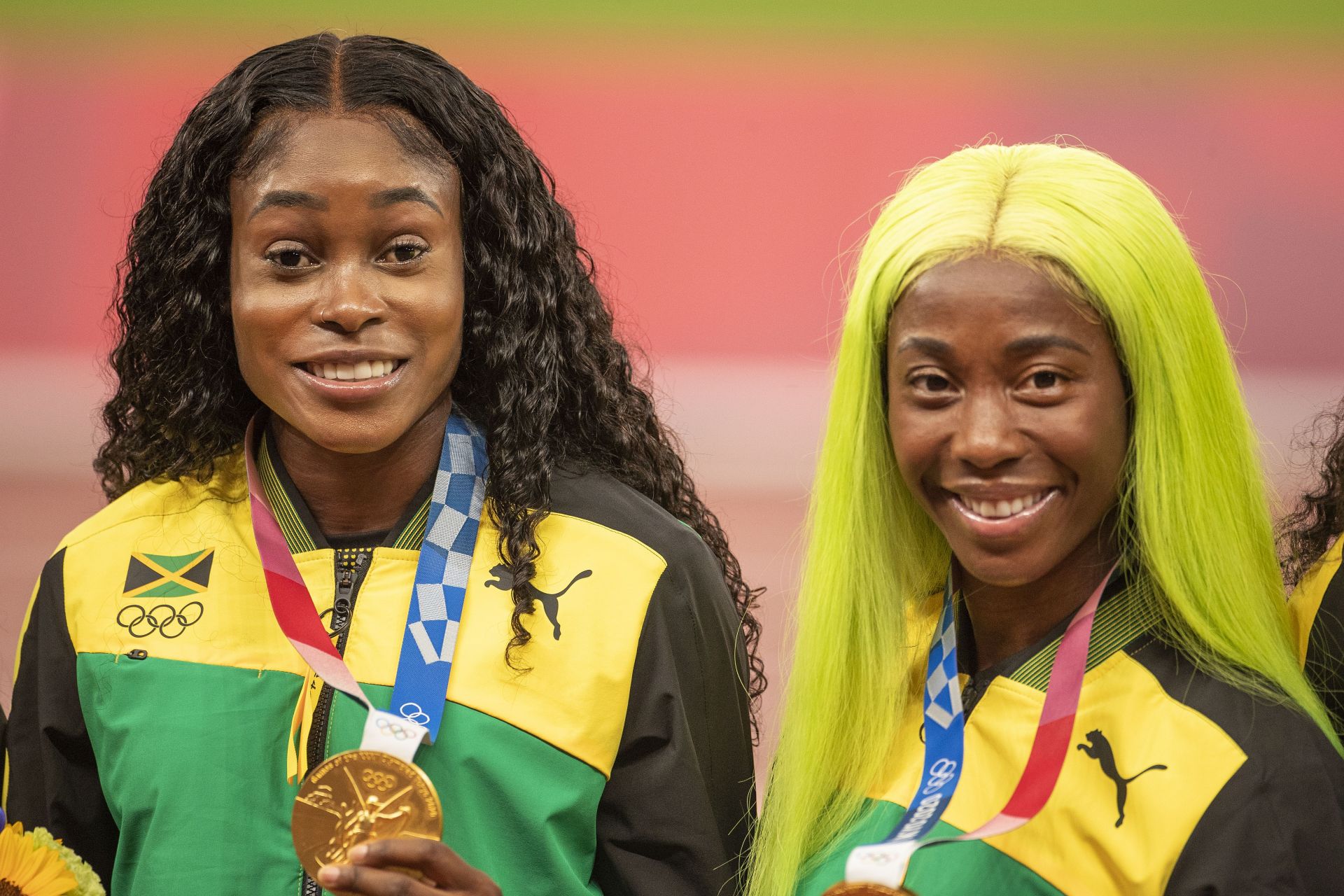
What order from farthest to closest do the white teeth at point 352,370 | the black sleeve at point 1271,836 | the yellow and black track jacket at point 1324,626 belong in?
the white teeth at point 352,370
the yellow and black track jacket at point 1324,626
the black sleeve at point 1271,836

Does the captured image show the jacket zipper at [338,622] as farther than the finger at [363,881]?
Yes

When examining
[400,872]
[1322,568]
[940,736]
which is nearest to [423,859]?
[400,872]

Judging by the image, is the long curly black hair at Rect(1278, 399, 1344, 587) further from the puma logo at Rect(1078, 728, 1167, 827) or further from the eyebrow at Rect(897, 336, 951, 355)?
the eyebrow at Rect(897, 336, 951, 355)

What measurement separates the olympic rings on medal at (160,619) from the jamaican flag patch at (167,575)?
0.02 m

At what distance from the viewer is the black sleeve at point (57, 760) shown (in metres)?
2.16

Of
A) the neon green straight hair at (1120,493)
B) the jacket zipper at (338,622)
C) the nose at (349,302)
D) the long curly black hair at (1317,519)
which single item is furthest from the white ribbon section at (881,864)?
the nose at (349,302)

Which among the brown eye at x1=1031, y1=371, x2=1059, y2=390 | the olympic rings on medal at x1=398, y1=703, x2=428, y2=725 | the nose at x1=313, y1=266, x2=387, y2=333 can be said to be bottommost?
the olympic rings on medal at x1=398, y1=703, x2=428, y2=725

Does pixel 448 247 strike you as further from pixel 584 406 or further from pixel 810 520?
pixel 810 520

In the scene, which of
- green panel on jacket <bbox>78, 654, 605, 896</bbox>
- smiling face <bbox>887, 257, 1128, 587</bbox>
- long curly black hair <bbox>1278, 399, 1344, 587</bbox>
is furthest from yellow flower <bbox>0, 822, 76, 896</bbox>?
long curly black hair <bbox>1278, 399, 1344, 587</bbox>

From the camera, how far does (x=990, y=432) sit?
1.70 meters

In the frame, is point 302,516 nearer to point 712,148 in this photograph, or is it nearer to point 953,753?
point 953,753

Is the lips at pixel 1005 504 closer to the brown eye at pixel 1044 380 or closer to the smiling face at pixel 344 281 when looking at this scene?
the brown eye at pixel 1044 380

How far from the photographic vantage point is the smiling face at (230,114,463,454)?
82.2 inches

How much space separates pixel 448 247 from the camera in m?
2.17
